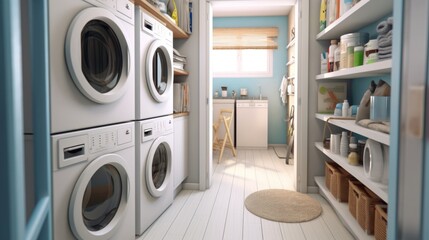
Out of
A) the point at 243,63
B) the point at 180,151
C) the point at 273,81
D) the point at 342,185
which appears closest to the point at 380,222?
the point at 342,185

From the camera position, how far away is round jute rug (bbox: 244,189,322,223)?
2258 mm

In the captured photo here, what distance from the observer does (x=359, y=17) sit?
2.01m

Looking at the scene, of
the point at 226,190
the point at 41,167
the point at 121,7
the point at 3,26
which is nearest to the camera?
the point at 3,26

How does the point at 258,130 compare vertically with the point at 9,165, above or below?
below

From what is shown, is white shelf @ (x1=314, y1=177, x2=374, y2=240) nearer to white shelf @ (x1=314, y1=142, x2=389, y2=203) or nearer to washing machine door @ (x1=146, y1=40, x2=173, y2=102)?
white shelf @ (x1=314, y1=142, x2=389, y2=203)

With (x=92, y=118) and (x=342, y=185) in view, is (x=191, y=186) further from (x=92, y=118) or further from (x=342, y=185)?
(x=92, y=118)

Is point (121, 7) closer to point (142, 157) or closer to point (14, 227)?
point (142, 157)

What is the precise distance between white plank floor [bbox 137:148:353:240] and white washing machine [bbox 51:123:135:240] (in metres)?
0.40

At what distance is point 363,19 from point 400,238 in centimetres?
196

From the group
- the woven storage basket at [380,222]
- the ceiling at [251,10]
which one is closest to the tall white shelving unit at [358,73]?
the woven storage basket at [380,222]

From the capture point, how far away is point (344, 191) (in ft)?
7.45

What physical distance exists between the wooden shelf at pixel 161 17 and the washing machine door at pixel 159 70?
0.64 feet

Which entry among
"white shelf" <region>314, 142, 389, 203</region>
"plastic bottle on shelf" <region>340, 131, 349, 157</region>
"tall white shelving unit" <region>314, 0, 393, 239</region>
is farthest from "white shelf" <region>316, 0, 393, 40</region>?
"white shelf" <region>314, 142, 389, 203</region>

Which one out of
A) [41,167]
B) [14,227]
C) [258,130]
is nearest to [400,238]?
[14,227]
